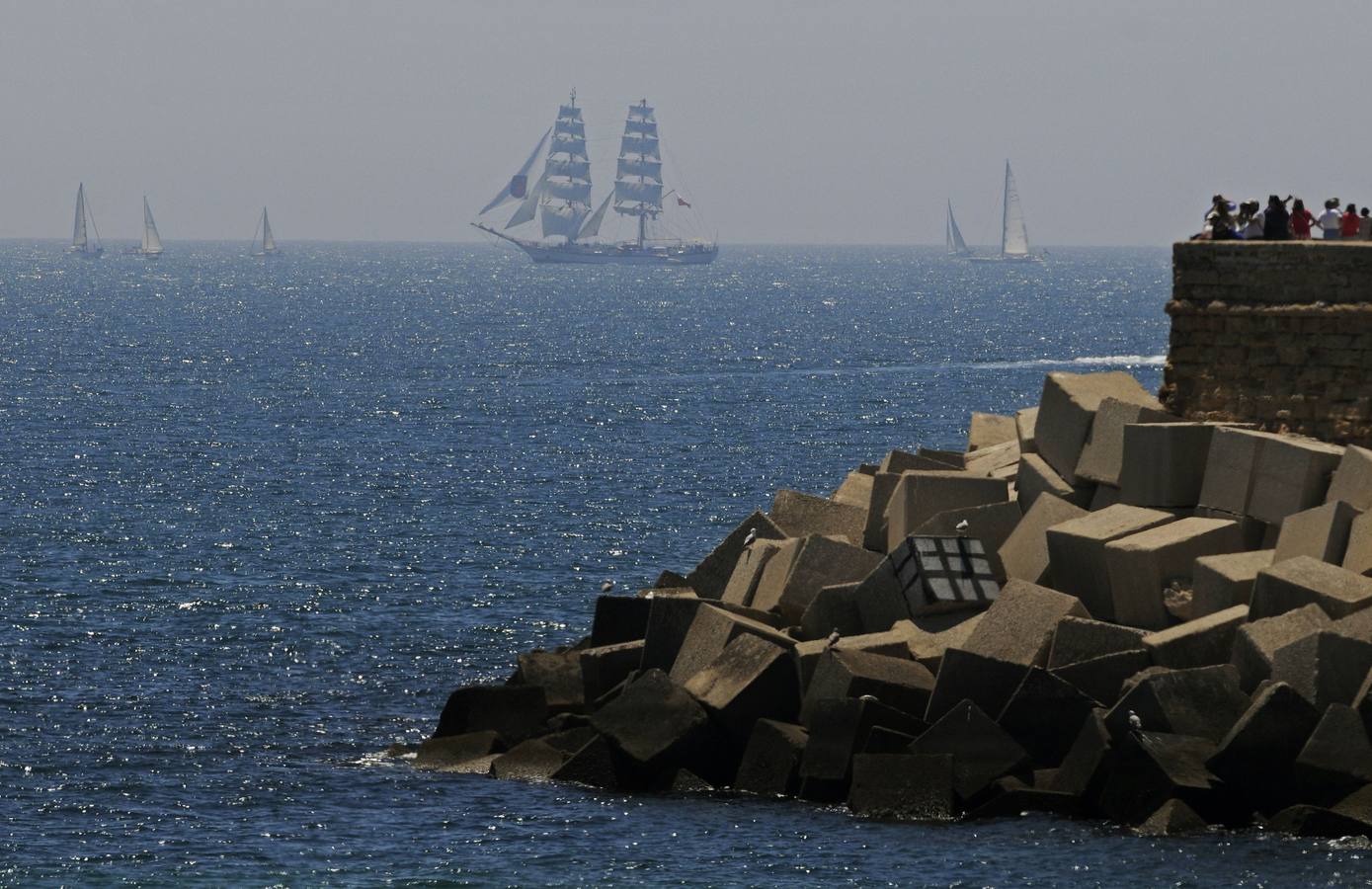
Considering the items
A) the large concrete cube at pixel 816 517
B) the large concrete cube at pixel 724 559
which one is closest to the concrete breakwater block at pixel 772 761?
the large concrete cube at pixel 724 559

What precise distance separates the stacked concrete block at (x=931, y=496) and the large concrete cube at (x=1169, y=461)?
1589 millimetres

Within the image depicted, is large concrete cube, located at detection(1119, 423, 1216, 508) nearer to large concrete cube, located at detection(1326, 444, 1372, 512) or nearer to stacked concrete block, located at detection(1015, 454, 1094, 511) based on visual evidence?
stacked concrete block, located at detection(1015, 454, 1094, 511)

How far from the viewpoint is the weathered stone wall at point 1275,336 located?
2005 centimetres

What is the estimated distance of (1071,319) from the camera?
12062 cm

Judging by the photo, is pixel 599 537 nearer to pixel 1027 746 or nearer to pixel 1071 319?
pixel 1027 746

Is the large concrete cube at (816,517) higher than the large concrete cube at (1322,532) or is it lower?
lower

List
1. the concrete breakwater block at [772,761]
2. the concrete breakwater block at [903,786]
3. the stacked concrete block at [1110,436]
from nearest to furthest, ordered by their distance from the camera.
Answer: the concrete breakwater block at [903,786], the concrete breakwater block at [772,761], the stacked concrete block at [1110,436]

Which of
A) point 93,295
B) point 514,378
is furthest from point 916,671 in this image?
point 93,295

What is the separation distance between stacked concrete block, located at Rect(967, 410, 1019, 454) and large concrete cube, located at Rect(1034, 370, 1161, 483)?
3.36 meters

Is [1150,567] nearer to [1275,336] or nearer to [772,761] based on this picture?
[1275,336]

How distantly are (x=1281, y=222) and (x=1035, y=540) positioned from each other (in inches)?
170

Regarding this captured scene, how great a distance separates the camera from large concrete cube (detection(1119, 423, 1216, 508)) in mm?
19703

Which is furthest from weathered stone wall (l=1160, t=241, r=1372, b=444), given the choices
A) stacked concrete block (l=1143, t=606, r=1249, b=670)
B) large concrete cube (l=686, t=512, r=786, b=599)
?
large concrete cube (l=686, t=512, r=786, b=599)

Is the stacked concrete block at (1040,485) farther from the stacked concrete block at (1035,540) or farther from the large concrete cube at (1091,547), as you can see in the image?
the large concrete cube at (1091,547)
